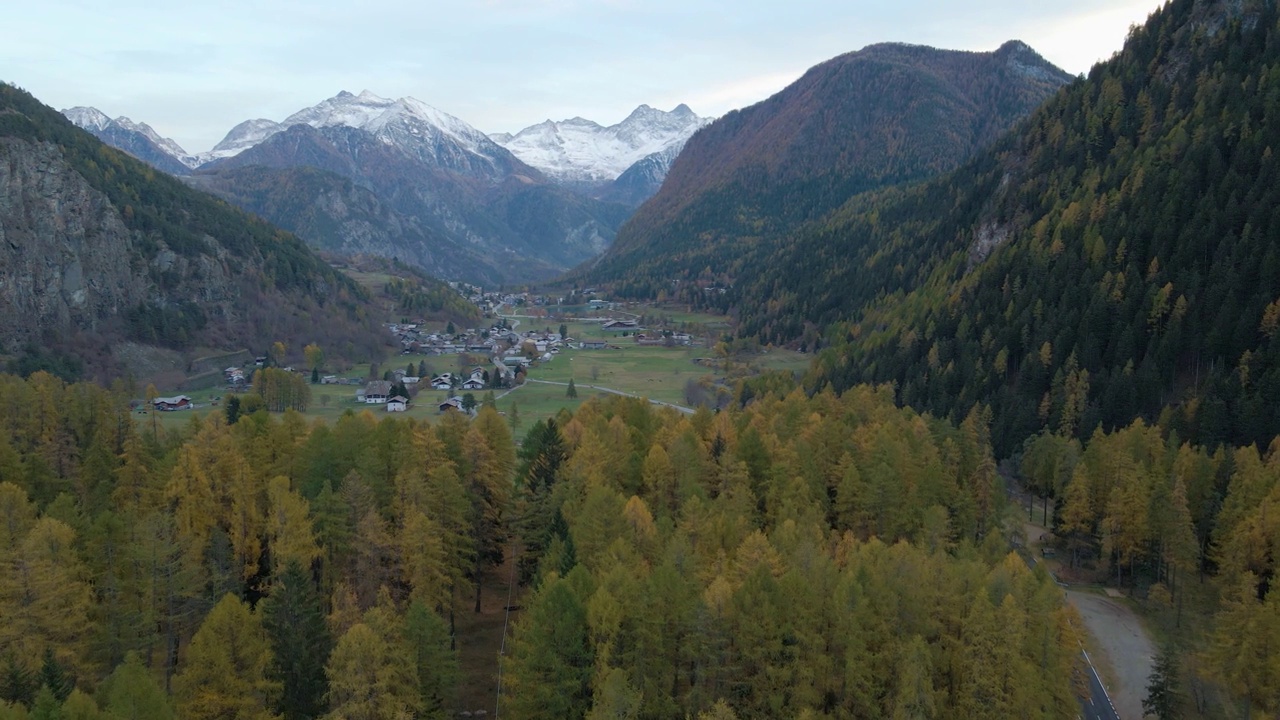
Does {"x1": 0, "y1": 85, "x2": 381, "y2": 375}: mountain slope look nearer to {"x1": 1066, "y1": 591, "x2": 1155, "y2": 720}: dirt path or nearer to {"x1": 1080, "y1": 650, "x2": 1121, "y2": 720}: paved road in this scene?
{"x1": 1066, "y1": 591, "x2": 1155, "y2": 720}: dirt path

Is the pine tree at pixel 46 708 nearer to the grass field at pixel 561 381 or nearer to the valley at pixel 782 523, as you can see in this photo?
the valley at pixel 782 523

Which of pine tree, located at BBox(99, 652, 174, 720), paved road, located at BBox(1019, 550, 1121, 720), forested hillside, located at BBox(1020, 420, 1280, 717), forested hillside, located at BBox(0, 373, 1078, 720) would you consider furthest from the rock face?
paved road, located at BBox(1019, 550, 1121, 720)

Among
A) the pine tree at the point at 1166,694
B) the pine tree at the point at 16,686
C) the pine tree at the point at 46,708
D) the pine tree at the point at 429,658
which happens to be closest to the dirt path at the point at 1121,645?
the pine tree at the point at 1166,694

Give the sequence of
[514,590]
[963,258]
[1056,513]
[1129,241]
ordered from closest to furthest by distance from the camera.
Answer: [514,590], [1056,513], [1129,241], [963,258]

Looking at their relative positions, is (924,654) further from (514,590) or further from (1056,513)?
(1056,513)

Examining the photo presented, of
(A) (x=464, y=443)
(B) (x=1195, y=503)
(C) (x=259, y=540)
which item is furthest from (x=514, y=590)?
(B) (x=1195, y=503)

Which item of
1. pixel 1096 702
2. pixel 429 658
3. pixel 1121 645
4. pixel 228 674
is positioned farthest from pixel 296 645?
pixel 1121 645
